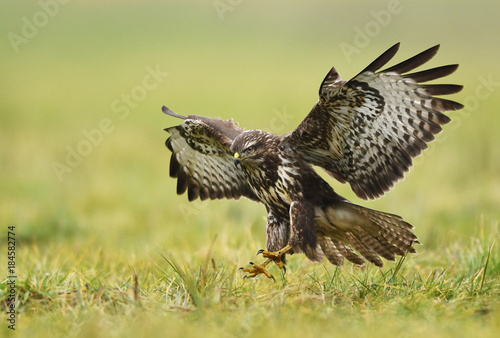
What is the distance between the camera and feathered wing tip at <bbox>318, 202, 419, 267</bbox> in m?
5.81

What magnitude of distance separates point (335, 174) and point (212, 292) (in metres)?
1.82

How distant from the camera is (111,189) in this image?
40.3 ft

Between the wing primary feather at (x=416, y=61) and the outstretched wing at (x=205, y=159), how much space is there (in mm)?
1934

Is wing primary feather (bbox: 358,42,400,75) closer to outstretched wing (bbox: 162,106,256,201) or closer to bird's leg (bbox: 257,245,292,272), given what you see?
bird's leg (bbox: 257,245,292,272)

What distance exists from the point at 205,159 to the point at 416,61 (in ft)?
8.93

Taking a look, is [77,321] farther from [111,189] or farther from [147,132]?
[147,132]

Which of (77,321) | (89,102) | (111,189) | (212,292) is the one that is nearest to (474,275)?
(212,292)

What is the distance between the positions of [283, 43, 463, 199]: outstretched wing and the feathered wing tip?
193 millimetres

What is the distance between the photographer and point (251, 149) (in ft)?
19.7

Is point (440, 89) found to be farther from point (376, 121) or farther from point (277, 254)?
point (277, 254)

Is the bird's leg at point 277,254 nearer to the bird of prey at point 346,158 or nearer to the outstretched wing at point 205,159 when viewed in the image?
the bird of prey at point 346,158

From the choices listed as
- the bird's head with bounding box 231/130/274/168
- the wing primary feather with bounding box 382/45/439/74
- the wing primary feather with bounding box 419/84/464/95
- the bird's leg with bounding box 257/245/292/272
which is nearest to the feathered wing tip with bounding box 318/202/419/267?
the bird's leg with bounding box 257/245/292/272

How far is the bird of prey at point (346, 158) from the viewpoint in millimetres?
5324

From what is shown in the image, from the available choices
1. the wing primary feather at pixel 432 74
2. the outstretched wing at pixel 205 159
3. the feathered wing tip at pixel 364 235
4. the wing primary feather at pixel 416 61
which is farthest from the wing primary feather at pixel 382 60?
the outstretched wing at pixel 205 159
